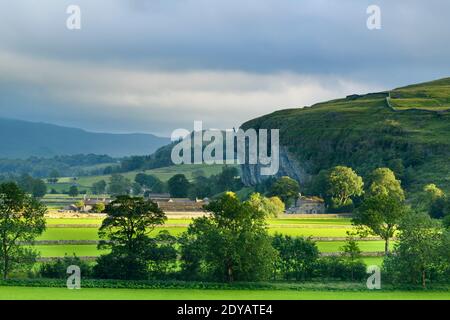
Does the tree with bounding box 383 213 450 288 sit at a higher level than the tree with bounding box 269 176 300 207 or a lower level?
lower

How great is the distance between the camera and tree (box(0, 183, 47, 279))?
5594 centimetres

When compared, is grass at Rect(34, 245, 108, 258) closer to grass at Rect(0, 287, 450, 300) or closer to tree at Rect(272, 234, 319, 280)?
grass at Rect(0, 287, 450, 300)

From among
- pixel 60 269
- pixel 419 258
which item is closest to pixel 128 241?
pixel 60 269

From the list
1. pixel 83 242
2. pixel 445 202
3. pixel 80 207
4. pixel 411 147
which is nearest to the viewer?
pixel 83 242

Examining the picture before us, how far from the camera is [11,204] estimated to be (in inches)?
2298

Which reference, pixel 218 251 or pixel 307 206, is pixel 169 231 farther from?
pixel 307 206

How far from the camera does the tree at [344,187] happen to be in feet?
529

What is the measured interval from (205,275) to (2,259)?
16288 millimetres

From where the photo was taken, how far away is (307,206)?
164 metres

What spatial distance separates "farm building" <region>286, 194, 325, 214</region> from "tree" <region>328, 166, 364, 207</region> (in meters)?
3.56

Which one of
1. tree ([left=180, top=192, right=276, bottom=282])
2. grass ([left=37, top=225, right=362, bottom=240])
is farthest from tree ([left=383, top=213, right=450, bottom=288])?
grass ([left=37, top=225, right=362, bottom=240])

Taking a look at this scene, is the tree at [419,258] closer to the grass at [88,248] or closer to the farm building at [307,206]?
the grass at [88,248]
